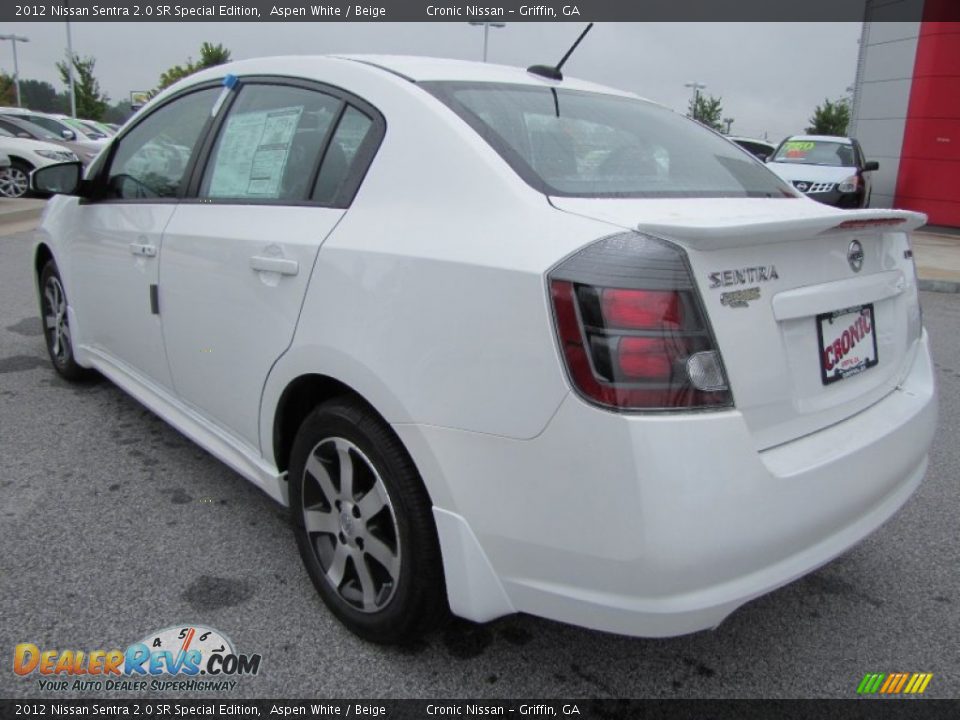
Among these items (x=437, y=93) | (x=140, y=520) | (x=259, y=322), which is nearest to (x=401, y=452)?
(x=259, y=322)

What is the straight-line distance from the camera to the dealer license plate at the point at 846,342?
1854mm

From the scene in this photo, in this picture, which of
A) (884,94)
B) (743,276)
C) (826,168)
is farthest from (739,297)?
(884,94)

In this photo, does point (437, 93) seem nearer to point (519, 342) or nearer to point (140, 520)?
point (519, 342)

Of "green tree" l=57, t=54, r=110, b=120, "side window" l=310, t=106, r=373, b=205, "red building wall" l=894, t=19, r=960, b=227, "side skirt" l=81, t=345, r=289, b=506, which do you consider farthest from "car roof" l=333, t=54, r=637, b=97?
"green tree" l=57, t=54, r=110, b=120

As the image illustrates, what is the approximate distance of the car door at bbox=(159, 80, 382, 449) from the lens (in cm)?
219

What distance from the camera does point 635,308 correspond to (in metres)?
1.54

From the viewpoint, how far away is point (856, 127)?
17.3 meters

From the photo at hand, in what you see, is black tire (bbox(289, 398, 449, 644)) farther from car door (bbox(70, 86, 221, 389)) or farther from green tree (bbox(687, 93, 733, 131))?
green tree (bbox(687, 93, 733, 131))

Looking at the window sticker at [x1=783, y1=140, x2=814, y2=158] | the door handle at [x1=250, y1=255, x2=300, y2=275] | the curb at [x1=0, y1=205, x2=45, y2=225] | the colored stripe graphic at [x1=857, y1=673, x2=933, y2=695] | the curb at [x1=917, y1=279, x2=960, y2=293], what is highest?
the window sticker at [x1=783, y1=140, x2=814, y2=158]

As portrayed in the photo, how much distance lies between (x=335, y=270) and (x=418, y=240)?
0.96 ft

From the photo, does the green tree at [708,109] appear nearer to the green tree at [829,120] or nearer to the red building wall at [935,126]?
the green tree at [829,120]

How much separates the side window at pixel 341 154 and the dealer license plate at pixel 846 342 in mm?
1342

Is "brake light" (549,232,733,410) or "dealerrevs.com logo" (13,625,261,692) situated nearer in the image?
"brake light" (549,232,733,410)

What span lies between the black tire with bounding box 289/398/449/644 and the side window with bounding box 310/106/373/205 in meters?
0.64
